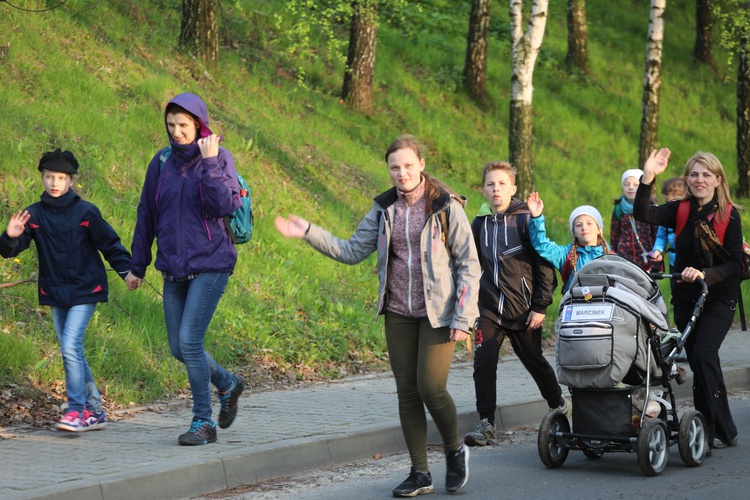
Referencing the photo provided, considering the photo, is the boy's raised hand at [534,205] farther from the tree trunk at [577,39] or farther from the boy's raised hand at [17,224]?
the tree trunk at [577,39]

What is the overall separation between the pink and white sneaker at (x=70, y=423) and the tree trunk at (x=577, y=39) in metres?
21.1

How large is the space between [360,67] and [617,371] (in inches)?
512

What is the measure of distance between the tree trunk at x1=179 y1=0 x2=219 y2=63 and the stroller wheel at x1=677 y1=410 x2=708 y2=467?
11.5m

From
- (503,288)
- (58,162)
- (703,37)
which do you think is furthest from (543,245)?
(703,37)

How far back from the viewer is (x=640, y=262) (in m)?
11.2

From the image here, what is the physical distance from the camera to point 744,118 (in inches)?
864

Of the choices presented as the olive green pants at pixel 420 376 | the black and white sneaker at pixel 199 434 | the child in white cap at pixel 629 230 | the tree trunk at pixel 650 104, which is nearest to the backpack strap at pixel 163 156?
the black and white sneaker at pixel 199 434

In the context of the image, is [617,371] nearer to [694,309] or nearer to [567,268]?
[694,309]

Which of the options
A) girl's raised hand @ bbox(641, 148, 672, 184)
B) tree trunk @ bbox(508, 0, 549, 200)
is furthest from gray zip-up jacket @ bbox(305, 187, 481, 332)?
tree trunk @ bbox(508, 0, 549, 200)

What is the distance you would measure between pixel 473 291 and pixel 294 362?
4.54 metres

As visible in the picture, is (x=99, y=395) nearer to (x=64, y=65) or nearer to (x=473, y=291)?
(x=473, y=291)

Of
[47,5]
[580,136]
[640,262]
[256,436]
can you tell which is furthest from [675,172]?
[256,436]

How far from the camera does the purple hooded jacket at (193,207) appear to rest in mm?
6840

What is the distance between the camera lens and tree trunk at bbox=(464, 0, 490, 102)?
2234 centimetres
